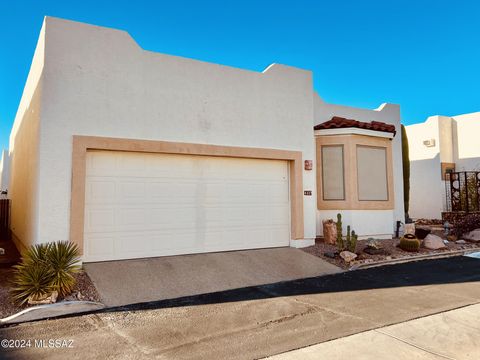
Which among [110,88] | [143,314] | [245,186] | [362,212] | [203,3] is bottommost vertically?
[143,314]

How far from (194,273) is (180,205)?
200cm

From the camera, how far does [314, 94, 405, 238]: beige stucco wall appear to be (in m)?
11.6

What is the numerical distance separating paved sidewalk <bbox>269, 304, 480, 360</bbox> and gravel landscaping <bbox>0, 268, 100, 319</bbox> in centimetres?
391

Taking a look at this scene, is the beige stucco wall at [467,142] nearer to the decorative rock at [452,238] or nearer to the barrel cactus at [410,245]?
the decorative rock at [452,238]

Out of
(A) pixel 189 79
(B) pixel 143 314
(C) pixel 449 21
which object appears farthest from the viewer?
(C) pixel 449 21

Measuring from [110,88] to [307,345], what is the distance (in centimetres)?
710

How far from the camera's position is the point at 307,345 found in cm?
431

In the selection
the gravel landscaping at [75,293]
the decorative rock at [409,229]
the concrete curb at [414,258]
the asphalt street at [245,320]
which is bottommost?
the asphalt street at [245,320]

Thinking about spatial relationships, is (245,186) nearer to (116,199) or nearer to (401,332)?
(116,199)

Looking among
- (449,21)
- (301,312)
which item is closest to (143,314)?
(301,312)

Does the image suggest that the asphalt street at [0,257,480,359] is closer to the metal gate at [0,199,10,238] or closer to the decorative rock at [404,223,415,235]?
the decorative rock at [404,223,415,235]

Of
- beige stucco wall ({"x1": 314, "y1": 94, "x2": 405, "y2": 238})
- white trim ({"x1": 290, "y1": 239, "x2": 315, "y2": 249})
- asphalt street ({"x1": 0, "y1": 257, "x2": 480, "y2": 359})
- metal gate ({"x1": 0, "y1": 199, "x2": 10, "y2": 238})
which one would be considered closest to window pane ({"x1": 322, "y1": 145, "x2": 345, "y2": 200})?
beige stucco wall ({"x1": 314, "y1": 94, "x2": 405, "y2": 238})

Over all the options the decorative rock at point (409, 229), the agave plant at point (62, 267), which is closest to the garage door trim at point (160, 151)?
the agave plant at point (62, 267)

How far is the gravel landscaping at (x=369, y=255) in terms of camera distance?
30.6 feet
